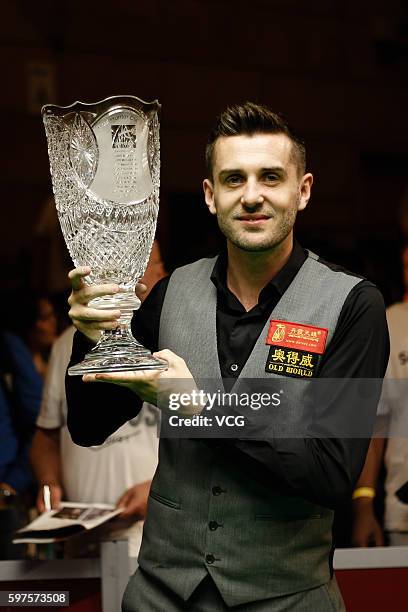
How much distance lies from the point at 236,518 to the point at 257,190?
49 cm

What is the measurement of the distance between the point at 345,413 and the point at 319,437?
6 cm

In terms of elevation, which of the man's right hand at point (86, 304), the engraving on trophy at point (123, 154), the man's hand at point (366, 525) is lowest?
the man's hand at point (366, 525)

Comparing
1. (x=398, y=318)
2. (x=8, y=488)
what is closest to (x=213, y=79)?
(x=398, y=318)

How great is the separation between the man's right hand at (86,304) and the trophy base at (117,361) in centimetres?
3

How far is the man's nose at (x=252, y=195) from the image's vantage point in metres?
1.67

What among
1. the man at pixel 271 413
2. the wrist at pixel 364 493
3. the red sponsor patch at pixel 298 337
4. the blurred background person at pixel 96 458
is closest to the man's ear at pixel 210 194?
the man at pixel 271 413

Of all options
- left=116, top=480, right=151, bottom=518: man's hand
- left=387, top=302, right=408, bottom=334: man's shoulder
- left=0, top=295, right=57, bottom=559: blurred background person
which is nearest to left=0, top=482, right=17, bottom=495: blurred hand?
left=0, top=295, right=57, bottom=559: blurred background person

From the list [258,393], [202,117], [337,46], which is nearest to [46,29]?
[202,117]

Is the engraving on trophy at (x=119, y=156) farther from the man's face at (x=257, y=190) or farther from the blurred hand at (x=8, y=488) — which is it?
the blurred hand at (x=8, y=488)

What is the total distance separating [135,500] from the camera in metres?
2.56

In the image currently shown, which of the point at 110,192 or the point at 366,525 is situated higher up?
the point at 110,192

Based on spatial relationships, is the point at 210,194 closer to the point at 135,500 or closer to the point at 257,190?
the point at 257,190

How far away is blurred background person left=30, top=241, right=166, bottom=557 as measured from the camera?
8.42 ft

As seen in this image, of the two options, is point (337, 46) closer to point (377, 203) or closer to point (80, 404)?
point (377, 203)
